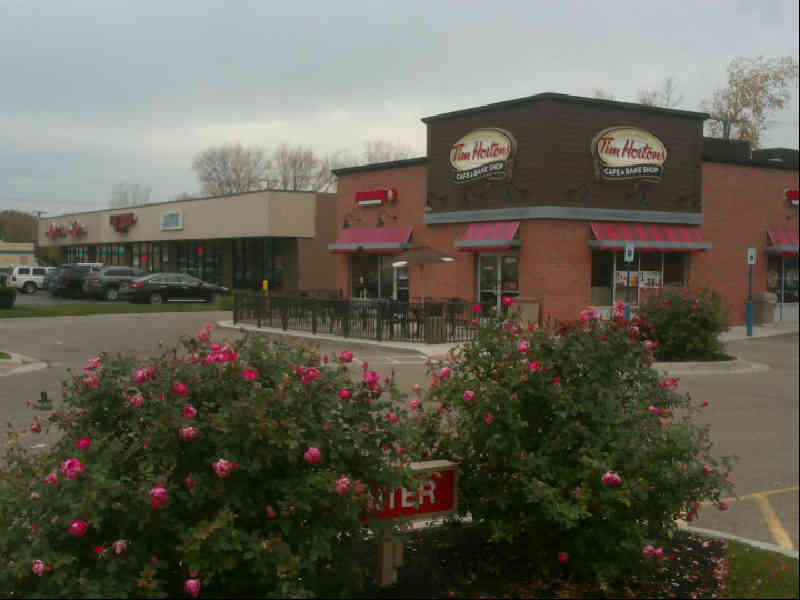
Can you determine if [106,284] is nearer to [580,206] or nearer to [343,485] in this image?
[580,206]

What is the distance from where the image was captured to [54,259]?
58.7 metres

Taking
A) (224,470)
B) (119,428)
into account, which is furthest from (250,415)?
(119,428)

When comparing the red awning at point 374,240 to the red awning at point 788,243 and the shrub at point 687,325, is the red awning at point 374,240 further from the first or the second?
the red awning at point 788,243

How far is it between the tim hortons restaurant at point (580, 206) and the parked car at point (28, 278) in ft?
90.7

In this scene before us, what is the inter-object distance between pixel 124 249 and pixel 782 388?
54.7 meters

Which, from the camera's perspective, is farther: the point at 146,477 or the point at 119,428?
the point at 119,428

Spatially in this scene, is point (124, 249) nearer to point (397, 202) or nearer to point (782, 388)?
point (397, 202)

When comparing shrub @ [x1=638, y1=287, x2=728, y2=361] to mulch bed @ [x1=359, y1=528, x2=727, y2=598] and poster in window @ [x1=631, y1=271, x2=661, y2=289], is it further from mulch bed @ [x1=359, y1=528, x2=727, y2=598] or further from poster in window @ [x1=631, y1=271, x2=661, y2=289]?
mulch bed @ [x1=359, y1=528, x2=727, y2=598]

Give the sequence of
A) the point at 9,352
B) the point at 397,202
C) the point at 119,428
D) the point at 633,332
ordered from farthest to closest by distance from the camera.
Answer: the point at 397,202
the point at 9,352
the point at 633,332
the point at 119,428

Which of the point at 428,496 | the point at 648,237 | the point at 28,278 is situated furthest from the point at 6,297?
the point at 28,278

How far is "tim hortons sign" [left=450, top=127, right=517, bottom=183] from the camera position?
25688 millimetres

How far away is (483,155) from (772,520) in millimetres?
21448

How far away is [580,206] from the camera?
25.2m

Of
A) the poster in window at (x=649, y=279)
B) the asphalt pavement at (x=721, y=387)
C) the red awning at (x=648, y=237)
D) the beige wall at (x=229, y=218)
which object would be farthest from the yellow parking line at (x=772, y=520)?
the beige wall at (x=229, y=218)
